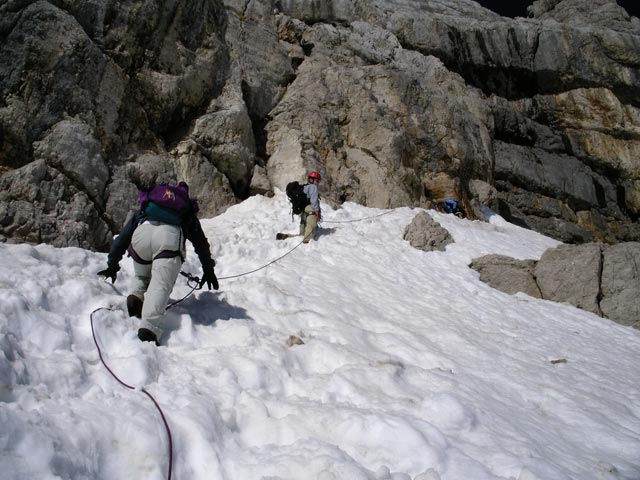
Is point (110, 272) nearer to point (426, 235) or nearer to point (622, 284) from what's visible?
point (426, 235)

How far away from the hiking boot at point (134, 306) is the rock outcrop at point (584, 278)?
9361mm

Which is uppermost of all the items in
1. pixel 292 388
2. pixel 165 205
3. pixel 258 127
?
pixel 165 205

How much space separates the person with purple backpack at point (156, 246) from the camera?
5043 mm

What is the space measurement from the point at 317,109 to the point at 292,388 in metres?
17.5

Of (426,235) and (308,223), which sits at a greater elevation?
(308,223)

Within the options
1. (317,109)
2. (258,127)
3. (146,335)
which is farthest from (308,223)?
(317,109)

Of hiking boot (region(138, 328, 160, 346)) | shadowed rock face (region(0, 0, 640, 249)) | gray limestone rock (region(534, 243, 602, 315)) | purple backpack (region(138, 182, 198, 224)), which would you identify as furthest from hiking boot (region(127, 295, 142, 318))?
gray limestone rock (region(534, 243, 602, 315))

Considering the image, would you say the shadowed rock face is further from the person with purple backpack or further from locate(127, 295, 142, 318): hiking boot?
locate(127, 295, 142, 318): hiking boot

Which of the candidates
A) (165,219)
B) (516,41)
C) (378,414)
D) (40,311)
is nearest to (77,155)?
(165,219)

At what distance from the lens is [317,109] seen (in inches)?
794

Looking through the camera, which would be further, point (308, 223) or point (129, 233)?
point (308, 223)

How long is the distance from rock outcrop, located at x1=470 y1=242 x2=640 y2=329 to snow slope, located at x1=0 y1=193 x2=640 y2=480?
6.24ft

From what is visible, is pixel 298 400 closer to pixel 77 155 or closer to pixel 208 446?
pixel 208 446

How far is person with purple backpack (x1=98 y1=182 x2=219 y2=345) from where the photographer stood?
5043 millimetres
